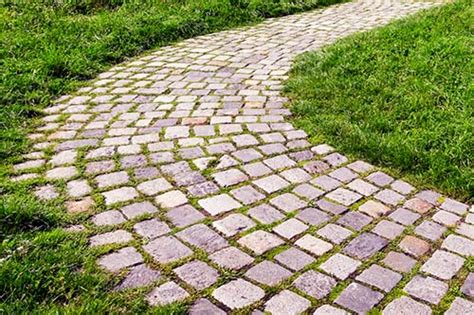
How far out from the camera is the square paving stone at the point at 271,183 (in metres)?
3.39

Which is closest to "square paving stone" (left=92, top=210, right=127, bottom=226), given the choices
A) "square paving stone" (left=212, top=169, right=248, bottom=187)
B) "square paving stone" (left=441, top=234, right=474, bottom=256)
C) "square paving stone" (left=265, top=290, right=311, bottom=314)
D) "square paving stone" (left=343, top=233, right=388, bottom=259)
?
"square paving stone" (left=212, top=169, right=248, bottom=187)

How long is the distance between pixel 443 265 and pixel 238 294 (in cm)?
104

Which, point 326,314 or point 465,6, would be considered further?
point 465,6

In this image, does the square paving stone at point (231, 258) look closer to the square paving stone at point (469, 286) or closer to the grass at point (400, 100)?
the square paving stone at point (469, 286)

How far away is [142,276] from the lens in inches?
102

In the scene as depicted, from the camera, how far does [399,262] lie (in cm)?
275

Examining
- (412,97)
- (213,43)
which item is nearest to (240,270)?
(412,97)

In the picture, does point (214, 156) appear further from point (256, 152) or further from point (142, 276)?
point (142, 276)

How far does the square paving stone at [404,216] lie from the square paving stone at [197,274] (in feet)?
3.71

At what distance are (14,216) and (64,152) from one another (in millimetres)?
937

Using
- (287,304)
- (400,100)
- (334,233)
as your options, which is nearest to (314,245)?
(334,233)

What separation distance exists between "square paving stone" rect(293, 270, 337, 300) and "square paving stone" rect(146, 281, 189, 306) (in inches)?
20.7

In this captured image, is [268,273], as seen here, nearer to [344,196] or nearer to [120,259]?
[120,259]

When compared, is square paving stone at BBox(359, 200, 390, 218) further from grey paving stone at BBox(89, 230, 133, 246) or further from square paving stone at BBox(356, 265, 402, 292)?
grey paving stone at BBox(89, 230, 133, 246)
